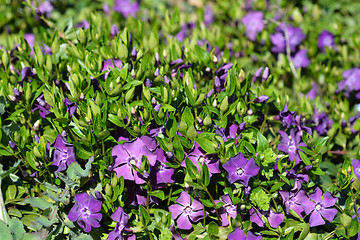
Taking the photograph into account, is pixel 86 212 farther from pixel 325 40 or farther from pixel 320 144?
pixel 325 40

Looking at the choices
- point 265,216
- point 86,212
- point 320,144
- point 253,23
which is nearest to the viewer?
point 86,212

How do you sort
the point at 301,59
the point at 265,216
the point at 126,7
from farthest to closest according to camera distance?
the point at 126,7 → the point at 301,59 → the point at 265,216

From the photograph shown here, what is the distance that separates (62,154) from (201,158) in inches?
30.2

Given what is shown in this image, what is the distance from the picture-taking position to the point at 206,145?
191 cm

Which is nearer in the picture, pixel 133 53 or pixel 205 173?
pixel 205 173

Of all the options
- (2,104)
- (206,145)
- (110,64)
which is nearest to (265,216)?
(206,145)

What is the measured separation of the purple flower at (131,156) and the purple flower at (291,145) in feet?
2.46

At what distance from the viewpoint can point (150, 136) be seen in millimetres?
2102

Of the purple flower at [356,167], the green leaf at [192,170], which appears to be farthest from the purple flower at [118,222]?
the purple flower at [356,167]

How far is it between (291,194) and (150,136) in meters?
0.85

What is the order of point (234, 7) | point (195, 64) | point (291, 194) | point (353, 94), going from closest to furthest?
point (291, 194) → point (195, 64) → point (353, 94) → point (234, 7)

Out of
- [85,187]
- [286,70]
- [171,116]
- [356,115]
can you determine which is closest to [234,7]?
[286,70]

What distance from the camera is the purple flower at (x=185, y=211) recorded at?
2.04 metres

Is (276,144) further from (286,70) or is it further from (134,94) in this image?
(286,70)
